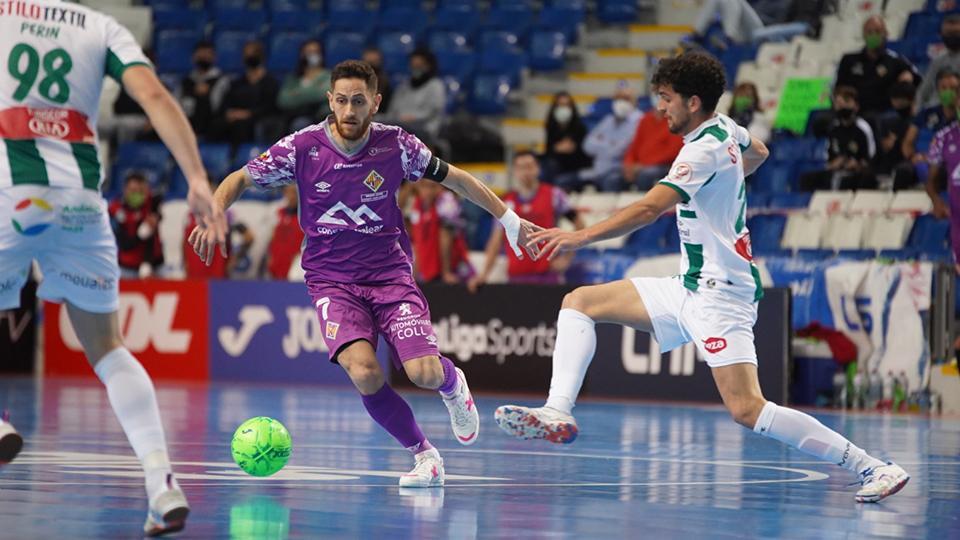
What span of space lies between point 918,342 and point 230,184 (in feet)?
27.4

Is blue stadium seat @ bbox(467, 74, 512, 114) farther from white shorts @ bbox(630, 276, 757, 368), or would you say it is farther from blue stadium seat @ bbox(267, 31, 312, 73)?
white shorts @ bbox(630, 276, 757, 368)

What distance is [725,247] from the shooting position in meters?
7.32

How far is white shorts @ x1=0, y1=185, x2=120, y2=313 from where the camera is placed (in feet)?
18.4

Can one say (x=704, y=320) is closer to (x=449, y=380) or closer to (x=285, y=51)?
(x=449, y=380)

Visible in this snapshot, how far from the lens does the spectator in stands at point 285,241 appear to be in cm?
1770

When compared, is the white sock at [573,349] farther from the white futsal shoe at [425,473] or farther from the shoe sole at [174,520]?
the shoe sole at [174,520]

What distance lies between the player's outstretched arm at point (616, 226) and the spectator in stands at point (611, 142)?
34.3 ft

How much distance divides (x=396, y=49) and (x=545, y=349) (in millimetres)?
6864

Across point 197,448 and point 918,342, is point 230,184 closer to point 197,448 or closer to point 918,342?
point 197,448

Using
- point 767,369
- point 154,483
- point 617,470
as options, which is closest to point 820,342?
point 767,369

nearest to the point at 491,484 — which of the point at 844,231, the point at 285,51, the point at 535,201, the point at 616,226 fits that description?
the point at 616,226

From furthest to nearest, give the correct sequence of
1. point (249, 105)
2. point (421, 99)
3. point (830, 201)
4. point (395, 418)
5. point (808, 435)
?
1. point (249, 105)
2. point (421, 99)
3. point (830, 201)
4. point (395, 418)
5. point (808, 435)

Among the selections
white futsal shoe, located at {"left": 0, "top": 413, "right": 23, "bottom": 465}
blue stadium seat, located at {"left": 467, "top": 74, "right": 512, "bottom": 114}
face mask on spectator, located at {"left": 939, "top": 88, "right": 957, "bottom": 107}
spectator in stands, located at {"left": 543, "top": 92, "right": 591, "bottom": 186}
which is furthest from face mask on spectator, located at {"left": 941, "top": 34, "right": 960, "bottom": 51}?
white futsal shoe, located at {"left": 0, "top": 413, "right": 23, "bottom": 465}

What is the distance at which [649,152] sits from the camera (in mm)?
17125
